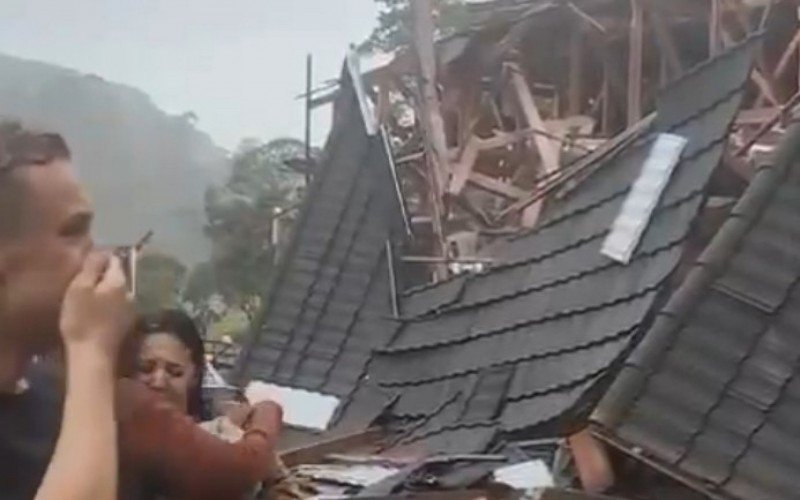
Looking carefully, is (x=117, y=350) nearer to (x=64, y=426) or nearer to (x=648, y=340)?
(x=64, y=426)

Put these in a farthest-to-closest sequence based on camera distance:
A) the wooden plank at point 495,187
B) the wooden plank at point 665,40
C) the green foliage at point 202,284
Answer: the wooden plank at point 495,187 < the wooden plank at point 665,40 < the green foliage at point 202,284

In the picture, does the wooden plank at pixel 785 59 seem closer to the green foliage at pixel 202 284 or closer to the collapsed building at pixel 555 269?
the collapsed building at pixel 555 269

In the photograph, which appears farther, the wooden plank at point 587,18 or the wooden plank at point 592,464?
the wooden plank at point 587,18

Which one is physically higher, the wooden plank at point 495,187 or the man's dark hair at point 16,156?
the man's dark hair at point 16,156

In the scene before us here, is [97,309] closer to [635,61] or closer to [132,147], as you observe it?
[132,147]

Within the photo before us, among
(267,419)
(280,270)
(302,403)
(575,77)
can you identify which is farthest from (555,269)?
(575,77)

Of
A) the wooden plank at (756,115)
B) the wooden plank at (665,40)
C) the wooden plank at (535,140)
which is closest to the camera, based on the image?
the wooden plank at (756,115)

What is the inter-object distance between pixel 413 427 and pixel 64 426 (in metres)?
2.18

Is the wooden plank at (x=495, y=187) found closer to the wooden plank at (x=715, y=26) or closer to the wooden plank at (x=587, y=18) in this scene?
the wooden plank at (x=587, y=18)

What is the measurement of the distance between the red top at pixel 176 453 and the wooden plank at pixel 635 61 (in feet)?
11.4

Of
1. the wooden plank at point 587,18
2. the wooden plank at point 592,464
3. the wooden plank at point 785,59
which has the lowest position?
the wooden plank at point 592,464

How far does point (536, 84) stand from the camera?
5020 mm

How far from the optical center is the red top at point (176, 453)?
0.69 meters

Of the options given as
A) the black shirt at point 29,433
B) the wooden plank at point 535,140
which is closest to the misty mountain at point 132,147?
the black shirt at point 29,433
